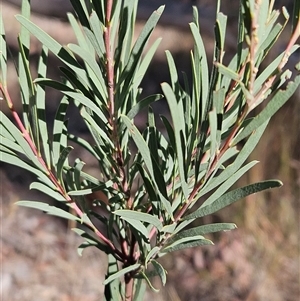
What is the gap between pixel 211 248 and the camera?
1354 mm

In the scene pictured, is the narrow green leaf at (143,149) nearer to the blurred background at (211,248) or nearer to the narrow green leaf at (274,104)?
the narrow green leaf at (274,104)

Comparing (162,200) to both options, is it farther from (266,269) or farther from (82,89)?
(266,269)

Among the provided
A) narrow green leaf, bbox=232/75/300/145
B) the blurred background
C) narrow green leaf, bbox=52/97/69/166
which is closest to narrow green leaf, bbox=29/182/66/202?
narrow green leaf, bbox=52/97/69/166

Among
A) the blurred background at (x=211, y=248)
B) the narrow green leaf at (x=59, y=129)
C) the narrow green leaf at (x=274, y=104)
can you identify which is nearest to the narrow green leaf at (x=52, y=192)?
the narrow green leaf at (x=59, y=129)

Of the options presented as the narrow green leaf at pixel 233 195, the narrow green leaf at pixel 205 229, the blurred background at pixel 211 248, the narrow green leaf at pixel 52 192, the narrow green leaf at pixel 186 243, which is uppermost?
the narrow green leaf at pixel 233 195

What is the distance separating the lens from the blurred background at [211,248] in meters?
1.20

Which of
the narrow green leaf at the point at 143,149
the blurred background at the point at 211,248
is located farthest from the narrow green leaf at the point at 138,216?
the blurred background at the point at 211,248

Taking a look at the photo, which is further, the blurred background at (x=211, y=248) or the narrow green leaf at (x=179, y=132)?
the blurred background at (x=211, y=248)

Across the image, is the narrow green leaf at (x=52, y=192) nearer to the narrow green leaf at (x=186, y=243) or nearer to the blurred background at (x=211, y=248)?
the narrow green leaf at (x=186, y=243)

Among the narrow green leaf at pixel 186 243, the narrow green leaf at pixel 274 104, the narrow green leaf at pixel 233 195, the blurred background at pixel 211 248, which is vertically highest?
the narrow green leaf at pixel 274 104

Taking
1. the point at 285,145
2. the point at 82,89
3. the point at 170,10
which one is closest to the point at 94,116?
the point at 82,89

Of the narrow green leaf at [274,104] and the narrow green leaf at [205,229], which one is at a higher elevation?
the narrow green leaf at [274,104]

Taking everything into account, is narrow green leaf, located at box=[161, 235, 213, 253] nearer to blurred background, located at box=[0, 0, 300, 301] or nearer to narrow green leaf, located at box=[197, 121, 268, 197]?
narrow green leaf, located at box=[197, 121, 268, 197]

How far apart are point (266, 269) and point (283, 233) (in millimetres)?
121
